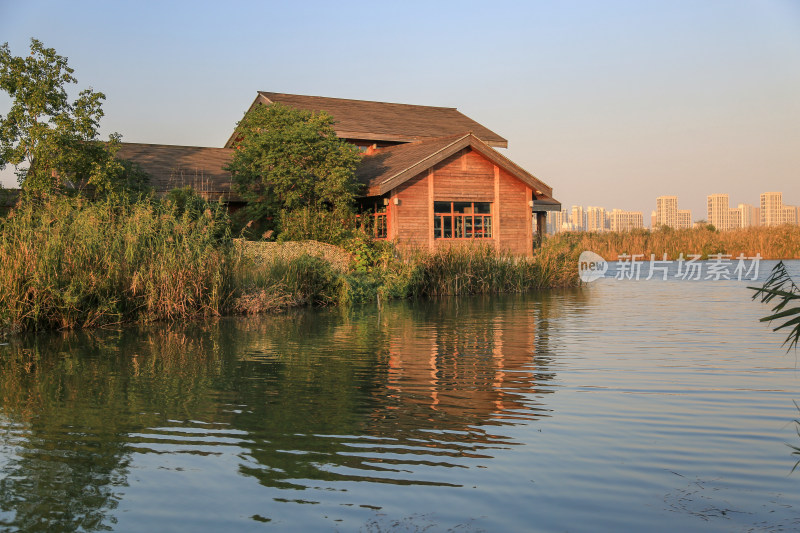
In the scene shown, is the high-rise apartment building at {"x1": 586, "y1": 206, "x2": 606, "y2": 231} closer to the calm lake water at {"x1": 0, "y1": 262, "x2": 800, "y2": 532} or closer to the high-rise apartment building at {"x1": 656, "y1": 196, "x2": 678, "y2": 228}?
the high-rise apartment building at {"x1": 656, "y1": 196, "x2": 678, "y2": 228}

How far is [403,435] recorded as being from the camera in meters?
5.98

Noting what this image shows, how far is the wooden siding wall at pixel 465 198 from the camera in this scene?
25.8 metres

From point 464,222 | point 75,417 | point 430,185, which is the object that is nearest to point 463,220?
point 464,222

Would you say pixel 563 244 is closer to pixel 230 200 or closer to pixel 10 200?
pixel 230 200

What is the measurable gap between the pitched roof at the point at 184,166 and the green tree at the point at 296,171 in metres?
1.21

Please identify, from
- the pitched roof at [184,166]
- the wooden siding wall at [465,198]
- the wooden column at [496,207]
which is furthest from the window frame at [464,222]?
the pitched roof at [184,166]

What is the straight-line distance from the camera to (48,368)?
31.2 ft

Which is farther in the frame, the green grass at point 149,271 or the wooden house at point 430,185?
the wooden house at point 430,185

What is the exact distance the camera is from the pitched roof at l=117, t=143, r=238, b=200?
1008 inches

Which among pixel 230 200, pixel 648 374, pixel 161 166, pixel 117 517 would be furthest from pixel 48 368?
pixel 161 166

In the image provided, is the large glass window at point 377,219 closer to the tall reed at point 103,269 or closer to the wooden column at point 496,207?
the wooden column at point 496,207

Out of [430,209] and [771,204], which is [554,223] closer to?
[771,204]

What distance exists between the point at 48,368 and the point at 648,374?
292 inches

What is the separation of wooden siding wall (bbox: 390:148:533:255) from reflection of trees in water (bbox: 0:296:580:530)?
12.5m
